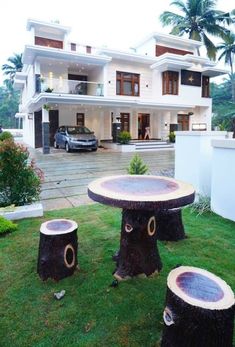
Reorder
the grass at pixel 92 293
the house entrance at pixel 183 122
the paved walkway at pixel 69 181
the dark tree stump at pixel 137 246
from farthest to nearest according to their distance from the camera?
the house entrance at pixel 183 122
the paved walkway at pixel 69 181
the dark tree stump at pixel 137 246
the grass at pixel 92 293

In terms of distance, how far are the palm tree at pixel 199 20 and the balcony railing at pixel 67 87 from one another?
1444 centimetres

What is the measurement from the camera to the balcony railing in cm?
1642

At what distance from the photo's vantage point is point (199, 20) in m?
27.9

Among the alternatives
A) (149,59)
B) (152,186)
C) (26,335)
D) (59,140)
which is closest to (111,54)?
(149,59)

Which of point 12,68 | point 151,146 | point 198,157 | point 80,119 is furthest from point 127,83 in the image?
point 12,68

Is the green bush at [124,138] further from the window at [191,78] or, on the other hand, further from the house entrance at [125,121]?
the window at [191,78]

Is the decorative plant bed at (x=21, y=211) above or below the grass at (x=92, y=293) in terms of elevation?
above

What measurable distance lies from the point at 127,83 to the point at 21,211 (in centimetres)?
1871

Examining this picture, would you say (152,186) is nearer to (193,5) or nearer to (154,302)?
(154,302)

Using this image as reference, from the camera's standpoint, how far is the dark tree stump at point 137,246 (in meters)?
3.04

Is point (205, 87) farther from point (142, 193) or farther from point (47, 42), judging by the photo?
point (142, 193)

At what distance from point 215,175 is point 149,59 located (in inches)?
728

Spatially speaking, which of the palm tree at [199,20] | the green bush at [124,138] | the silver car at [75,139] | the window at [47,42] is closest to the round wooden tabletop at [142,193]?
the silver car at [75,139]

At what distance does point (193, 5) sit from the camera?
1073 inches
